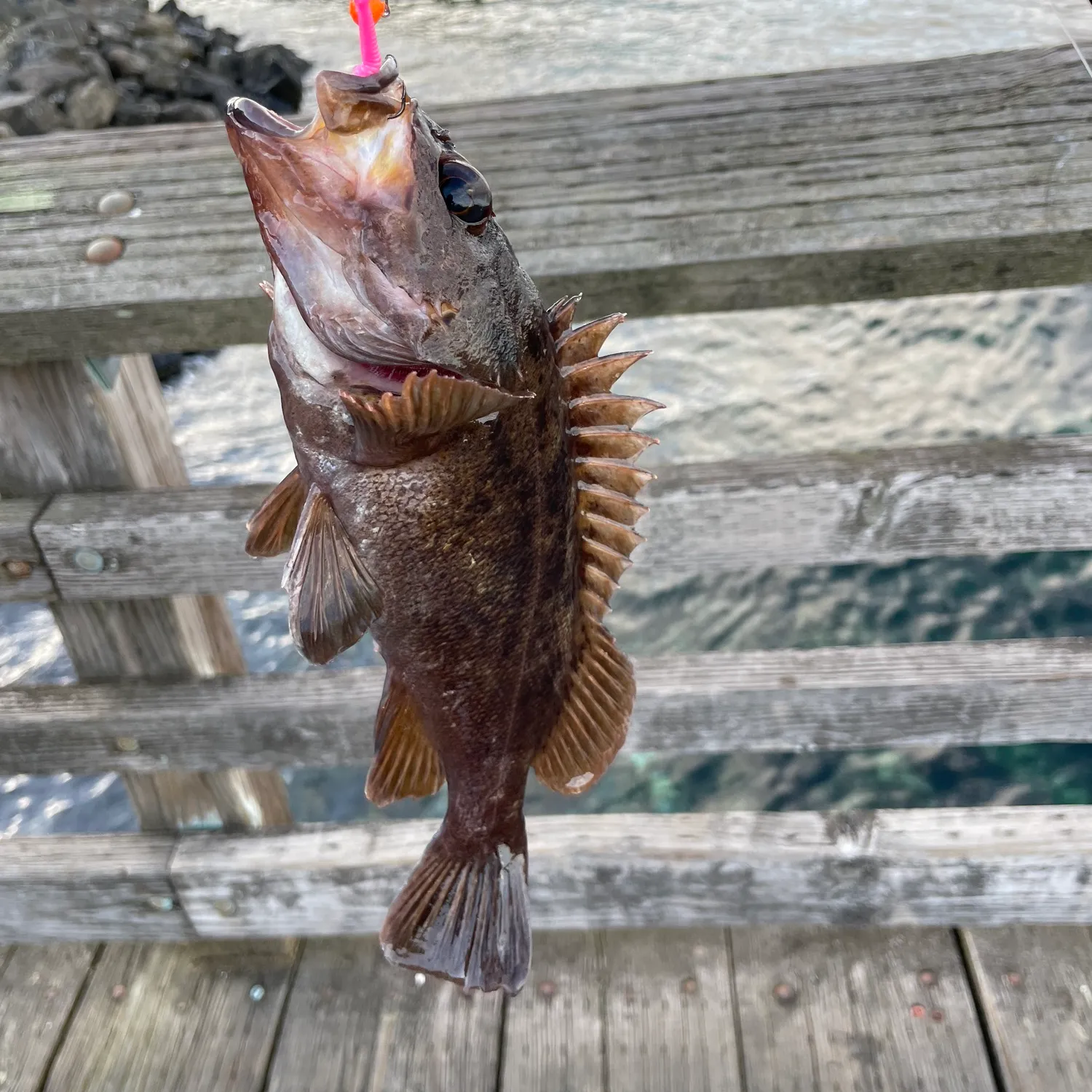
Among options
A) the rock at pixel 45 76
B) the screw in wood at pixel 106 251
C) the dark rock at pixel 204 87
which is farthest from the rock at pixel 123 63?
the screw in wood at pixel 106 251

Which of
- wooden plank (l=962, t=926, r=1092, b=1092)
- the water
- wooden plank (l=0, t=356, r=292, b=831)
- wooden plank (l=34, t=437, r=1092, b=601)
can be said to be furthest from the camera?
the water

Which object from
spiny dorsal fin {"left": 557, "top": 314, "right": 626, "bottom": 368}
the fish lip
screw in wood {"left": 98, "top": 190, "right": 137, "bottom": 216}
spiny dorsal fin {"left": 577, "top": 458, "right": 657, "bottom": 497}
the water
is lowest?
the water

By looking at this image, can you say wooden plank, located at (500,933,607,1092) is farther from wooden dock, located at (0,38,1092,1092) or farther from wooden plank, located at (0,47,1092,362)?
wooden plank, located at (0,47,1092,362)

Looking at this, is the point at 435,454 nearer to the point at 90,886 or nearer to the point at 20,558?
the point at 20,558

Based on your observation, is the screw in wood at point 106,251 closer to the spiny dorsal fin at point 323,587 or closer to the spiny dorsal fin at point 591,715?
the spiny dorsal fin at point 323,587

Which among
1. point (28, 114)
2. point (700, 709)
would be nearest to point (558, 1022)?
point (700, 709)

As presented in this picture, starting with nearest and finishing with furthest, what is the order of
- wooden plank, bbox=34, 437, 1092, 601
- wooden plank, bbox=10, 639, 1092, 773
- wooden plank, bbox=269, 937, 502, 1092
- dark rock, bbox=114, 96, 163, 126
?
1. wooden plank, bbox=34, 437, 1092, 601
2. wooden plank, bbox=10, 639, 1092, 773
3. wooden plank, bbox=269, 937, 502, 1092
4. dark rock, bbox=114, 96, 163, 126

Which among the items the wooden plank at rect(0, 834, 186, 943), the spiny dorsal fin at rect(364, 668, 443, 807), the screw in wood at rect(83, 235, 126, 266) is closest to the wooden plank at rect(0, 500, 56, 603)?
the screw in wood at rect(83, 235, 126, 266)
